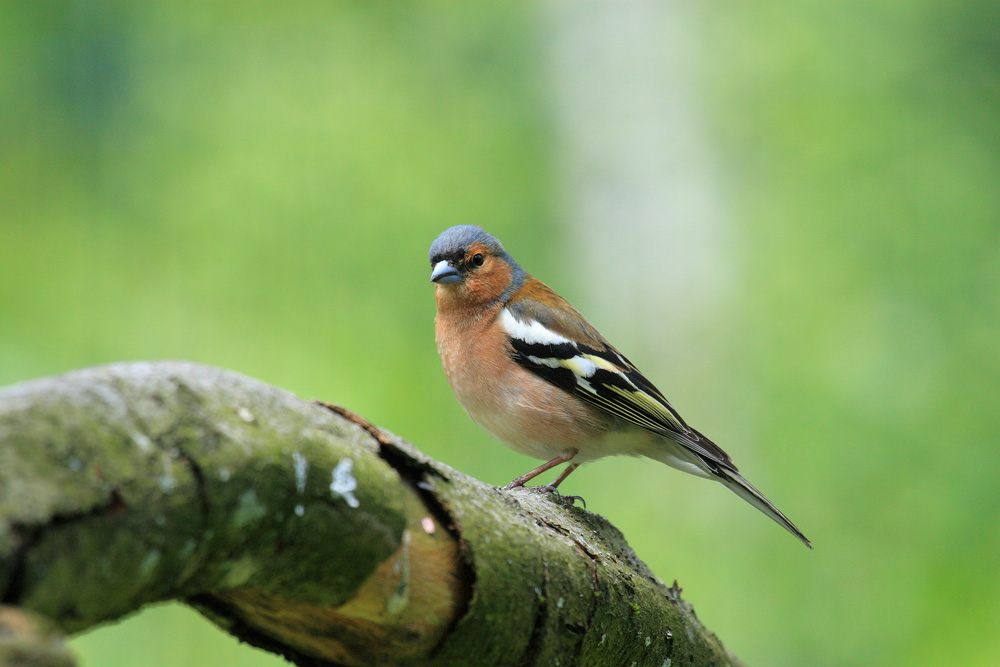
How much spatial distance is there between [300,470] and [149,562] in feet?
1.00

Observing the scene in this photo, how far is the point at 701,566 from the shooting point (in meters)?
7.72

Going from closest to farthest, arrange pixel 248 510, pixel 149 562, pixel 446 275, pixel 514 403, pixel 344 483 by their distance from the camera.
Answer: pixel 149 562, pixel 248 510, pixel 344 483, pixel 514 403, pixel 446 275

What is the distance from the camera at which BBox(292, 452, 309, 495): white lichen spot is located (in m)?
1.54

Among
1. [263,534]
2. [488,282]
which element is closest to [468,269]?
[488,282]

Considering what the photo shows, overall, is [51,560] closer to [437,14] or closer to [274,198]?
[274,198]

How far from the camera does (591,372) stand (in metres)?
4.54

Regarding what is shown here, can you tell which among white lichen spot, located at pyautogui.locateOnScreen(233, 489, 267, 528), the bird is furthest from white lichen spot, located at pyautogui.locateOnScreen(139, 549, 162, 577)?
the bird

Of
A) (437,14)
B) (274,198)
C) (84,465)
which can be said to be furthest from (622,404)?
(437,14)

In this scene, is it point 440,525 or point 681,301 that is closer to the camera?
point 440,525

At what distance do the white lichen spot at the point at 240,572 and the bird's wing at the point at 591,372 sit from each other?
2.98m

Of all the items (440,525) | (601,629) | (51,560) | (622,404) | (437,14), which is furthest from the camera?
(437,14)

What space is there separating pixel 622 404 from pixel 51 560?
11.3 feet

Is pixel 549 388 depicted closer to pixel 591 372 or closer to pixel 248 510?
pixel 591 372

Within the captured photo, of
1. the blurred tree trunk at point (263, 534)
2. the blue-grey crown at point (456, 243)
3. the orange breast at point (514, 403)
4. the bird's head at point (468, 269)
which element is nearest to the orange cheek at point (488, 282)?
the bird's head at point (468, 269)
